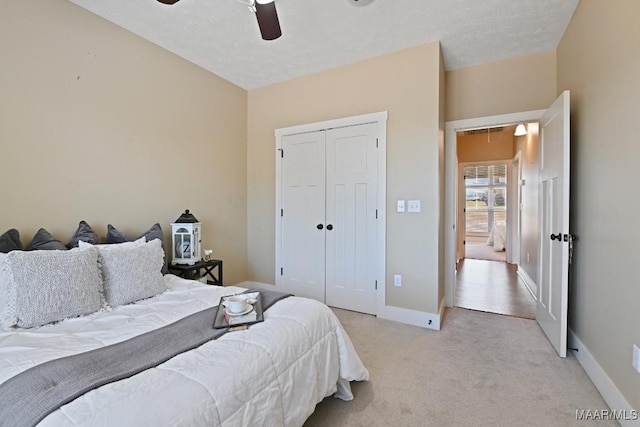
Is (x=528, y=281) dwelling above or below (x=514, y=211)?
below

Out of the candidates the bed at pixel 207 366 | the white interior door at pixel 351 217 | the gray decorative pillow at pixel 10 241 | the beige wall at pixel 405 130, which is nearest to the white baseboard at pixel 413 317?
the beige wall at pixel 405 130

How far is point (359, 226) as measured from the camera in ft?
10.7

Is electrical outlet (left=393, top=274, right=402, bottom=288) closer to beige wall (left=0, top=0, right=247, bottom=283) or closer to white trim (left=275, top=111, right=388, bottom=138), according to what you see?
white trim (left=275, top=111, right=388, bottom=138)

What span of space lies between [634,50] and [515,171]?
5113mm

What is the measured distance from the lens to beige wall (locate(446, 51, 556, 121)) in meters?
3.04

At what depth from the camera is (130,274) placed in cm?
189

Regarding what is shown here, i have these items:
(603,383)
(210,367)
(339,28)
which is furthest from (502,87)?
(210,367)

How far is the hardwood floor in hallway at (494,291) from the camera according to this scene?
345 centimetres

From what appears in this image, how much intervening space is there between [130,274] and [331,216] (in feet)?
6.75

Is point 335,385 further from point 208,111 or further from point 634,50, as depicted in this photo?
point 208,111

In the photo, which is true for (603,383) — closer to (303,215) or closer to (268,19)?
(303,215)

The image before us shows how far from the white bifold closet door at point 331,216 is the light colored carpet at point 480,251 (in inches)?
183

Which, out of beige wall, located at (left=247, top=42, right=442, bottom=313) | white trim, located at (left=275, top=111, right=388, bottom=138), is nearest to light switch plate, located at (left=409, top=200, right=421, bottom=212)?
beige wall, located at (left=247, top=42, right=442, bottom=313)

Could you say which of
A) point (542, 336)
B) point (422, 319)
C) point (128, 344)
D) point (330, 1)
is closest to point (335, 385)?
point (128, 344)
